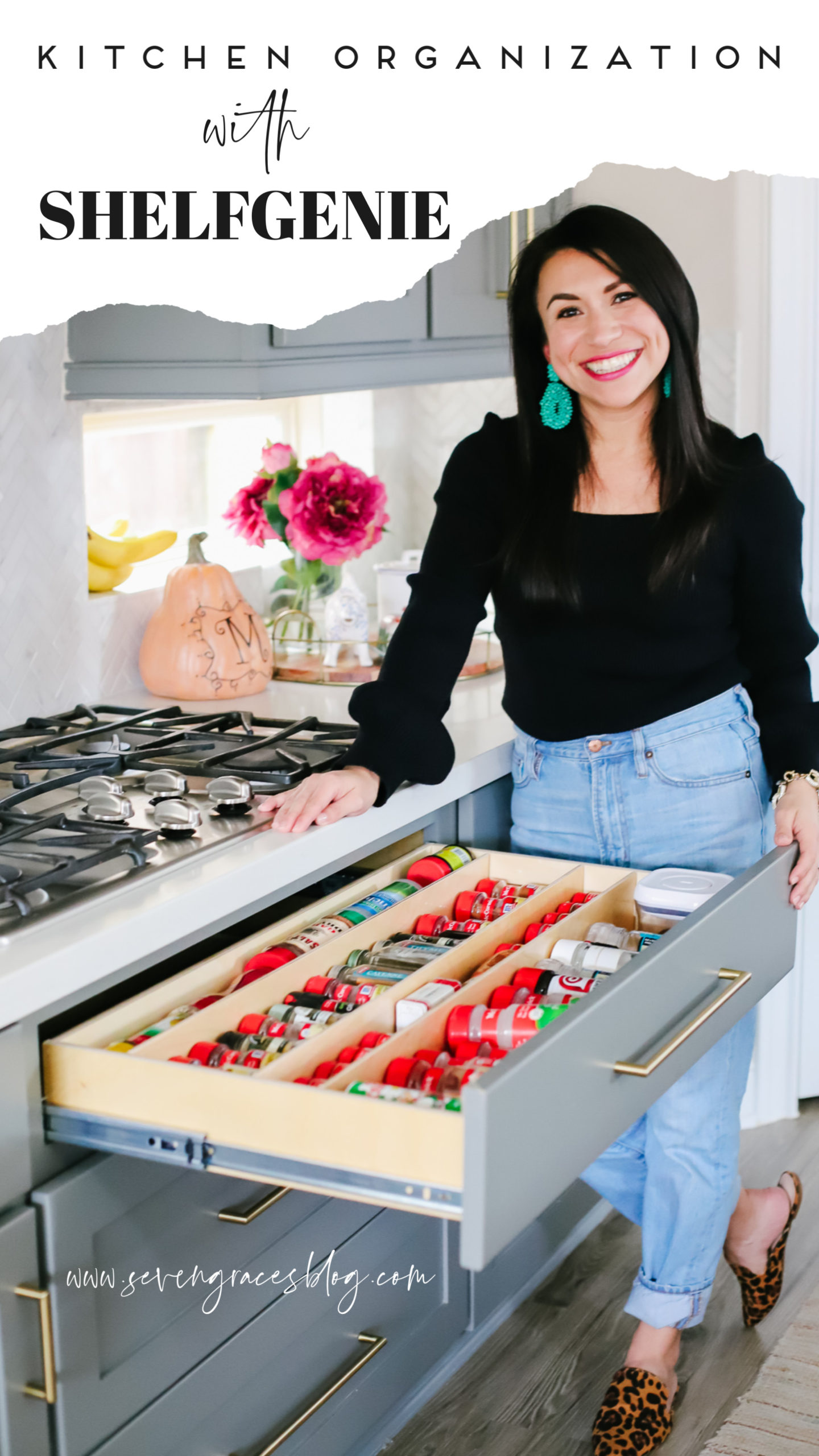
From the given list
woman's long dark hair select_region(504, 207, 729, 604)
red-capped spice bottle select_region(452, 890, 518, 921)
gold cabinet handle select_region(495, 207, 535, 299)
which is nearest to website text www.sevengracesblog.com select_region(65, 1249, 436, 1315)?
red-capped spice bottle select_region(452, 890, 518, 921)

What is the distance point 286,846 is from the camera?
1.38m

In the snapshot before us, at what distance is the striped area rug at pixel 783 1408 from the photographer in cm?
171

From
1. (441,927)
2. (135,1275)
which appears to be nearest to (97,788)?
(441,927)

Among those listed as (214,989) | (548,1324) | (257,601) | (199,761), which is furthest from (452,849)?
(257,601)

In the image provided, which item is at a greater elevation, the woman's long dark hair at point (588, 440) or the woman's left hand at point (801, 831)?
the woman's long dark hair at point (588, 440)

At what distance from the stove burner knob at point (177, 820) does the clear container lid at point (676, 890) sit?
46 centimetres

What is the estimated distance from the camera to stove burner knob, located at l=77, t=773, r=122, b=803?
1.45 metres

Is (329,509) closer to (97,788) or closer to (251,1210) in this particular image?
(97,788)

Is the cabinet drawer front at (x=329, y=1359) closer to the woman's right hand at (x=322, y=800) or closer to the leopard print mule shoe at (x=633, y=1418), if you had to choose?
the leopard print mule shoe at (x=633, y=1418)

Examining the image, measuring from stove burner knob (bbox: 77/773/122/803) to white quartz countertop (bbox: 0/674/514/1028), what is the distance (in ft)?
0.51

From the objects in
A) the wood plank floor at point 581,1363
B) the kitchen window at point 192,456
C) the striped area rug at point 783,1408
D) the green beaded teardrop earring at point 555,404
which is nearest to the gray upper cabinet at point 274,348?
the kitchen window at point 192,456

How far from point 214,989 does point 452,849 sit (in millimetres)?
416

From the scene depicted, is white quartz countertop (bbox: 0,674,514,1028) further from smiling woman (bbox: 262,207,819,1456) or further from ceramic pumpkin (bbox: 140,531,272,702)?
ceramic pumpkin (bbox: 140,531,272,702)

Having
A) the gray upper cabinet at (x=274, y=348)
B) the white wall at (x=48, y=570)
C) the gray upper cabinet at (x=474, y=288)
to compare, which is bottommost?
the white wall at (x=48, y=570)
